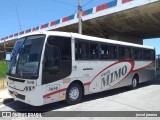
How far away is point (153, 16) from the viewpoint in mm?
20359

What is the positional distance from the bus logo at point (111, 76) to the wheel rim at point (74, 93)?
3.16 feet

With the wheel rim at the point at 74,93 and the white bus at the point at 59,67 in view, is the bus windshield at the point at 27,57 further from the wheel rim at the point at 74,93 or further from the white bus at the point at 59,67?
the wheel rim at the point at 74,93

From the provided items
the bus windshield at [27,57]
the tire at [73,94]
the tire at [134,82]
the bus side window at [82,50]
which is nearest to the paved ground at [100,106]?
the tire at [73,94]

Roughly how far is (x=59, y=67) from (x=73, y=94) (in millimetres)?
1529

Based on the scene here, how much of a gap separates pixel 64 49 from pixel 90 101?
2.74 m

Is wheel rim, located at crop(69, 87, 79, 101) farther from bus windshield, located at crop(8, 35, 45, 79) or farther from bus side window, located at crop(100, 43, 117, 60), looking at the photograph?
bus side window, located at crop(100, 43, 117, 60)

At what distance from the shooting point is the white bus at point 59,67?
8641 mm

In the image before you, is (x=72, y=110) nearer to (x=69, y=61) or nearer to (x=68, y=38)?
(x=69, y=61)

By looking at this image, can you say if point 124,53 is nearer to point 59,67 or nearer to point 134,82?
point 134,82

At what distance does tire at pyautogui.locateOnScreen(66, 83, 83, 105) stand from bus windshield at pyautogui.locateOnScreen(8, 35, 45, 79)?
1908 millimetres

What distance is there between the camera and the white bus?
864cm

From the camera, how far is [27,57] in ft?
29.9

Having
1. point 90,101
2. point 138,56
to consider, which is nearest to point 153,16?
point 138,56

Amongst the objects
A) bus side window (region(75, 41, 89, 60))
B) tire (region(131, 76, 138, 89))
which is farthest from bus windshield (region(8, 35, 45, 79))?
tire (region(131, 76, 138, 89))
